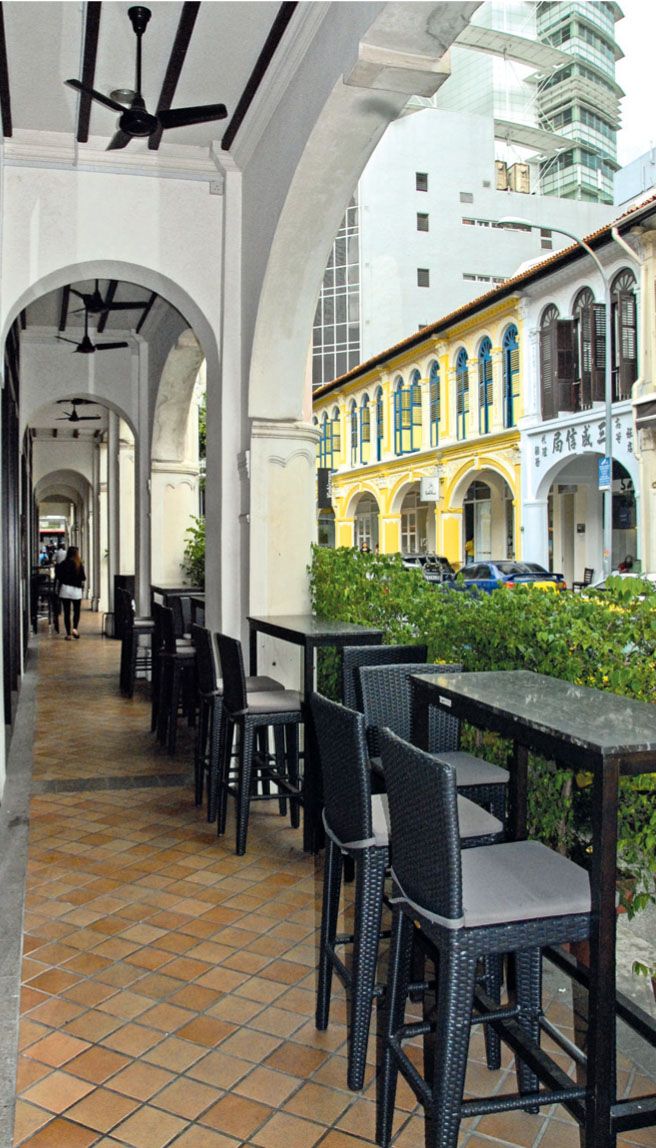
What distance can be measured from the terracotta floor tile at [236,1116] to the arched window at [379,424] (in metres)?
27.7

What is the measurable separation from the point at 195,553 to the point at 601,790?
7.67 meters

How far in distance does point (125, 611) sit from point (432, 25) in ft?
21.1

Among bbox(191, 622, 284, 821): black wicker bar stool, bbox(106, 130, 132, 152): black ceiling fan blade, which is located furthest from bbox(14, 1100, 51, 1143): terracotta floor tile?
bbox(106, 130, 132, 152): black ceiling fan blade

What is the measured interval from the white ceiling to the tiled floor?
12.4 ft

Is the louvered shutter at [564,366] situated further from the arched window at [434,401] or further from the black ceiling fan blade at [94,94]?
the black ceiling fan blade at [94,94]

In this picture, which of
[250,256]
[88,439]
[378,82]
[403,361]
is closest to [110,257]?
[250,256]

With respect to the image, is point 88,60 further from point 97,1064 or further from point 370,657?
point 97,1064

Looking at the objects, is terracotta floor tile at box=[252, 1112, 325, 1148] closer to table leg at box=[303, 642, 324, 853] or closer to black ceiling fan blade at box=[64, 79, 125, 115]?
table leg at box=[303, 642, 324, 853]

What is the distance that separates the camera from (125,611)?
8914 mm

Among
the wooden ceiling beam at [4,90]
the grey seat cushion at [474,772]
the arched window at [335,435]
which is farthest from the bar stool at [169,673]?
the arched window at [335,435]

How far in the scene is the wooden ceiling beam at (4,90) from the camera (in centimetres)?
440

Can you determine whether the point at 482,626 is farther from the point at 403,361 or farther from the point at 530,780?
the point at 403,361

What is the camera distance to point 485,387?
23344 mm

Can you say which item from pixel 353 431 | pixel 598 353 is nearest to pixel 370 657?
pixel 598 353
